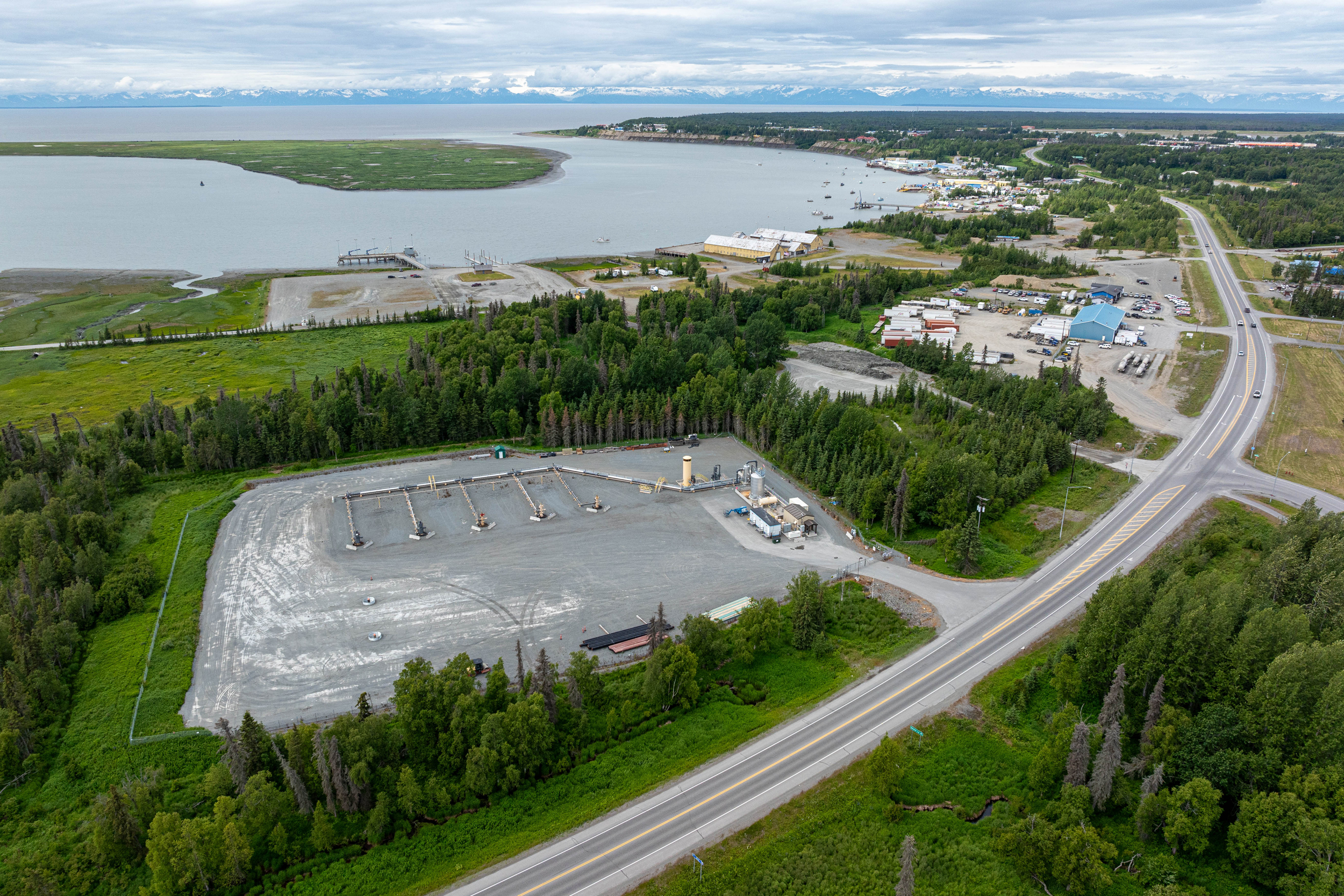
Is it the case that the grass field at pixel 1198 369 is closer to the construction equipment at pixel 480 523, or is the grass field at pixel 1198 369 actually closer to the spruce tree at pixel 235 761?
the construction equipment at pixel 480 523

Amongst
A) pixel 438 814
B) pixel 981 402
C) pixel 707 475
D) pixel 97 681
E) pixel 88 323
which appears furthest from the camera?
pixel 88 323

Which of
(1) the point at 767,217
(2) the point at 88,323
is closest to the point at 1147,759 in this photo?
(2) the point at 88,323

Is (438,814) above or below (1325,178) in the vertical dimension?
below

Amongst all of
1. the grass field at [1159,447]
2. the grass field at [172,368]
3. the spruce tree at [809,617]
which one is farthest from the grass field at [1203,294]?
the grass field at [172,368]

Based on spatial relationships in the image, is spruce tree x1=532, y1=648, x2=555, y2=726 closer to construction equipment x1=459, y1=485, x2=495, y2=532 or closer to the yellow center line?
construction equipment x1=459, y1=485, x2=495, y2=532

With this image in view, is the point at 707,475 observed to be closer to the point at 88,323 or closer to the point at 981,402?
the point at 981,402

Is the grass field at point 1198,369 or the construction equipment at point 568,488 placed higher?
the grass field at point 1198,369

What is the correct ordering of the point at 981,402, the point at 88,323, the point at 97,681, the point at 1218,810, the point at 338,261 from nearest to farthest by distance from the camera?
the point at 1218,810 → the point at 97,681 → the point at 981,402 → the point at 88,323 → the point at 338,261
